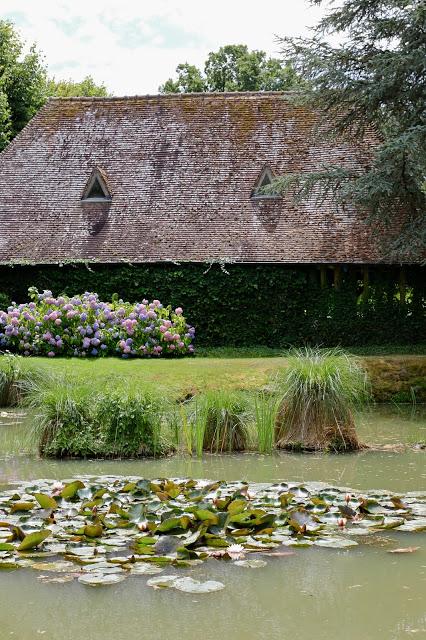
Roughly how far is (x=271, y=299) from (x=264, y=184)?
10.2 feet

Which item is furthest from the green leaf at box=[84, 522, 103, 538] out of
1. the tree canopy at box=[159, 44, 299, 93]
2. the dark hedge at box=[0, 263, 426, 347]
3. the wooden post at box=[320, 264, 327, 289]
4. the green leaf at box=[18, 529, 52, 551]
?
the tree canopy at box=[159, 44, 299, 93]

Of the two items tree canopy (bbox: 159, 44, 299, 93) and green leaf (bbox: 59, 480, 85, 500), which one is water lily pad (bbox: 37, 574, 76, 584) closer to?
green leaf (bbox: 59, 480, 85, 500)

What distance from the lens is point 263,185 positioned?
24.5 m

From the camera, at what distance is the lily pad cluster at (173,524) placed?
6582mm

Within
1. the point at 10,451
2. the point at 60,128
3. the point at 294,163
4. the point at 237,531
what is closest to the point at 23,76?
the point at 60,128

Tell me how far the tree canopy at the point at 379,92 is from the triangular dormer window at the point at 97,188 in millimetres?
5164

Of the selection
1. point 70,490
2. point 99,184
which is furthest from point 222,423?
point 99,184

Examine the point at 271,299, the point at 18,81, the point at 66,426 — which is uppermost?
the point at 18,81

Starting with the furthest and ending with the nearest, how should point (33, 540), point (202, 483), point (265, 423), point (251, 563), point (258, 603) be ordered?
point (265, 423), point (202, 483), point (33, 540), point (251, 563), point (258, 603)

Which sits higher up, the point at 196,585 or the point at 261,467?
the point at 261,467

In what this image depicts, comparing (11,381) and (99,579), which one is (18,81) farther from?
(99,579)

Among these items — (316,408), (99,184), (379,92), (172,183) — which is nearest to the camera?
(316,408)

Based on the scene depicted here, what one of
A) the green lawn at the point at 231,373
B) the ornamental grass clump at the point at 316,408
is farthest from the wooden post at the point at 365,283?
the ornamental grass clump at the point at 316,408

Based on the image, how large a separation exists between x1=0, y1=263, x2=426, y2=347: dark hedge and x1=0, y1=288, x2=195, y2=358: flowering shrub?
1.93 m
